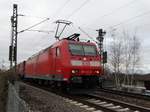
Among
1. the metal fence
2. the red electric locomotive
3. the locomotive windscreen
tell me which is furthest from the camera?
the locomotive windscreen

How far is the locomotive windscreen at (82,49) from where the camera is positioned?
1973cm

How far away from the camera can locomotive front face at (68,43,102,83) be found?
18844 millimetres

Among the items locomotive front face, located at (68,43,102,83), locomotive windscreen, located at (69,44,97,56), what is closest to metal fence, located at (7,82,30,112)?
locomotive front face, located at (68,43,102,83)

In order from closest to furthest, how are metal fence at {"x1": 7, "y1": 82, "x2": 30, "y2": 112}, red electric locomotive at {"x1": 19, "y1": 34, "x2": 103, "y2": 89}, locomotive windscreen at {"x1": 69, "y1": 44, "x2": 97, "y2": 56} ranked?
1. metal fence at {"x1": 7, "y1": 82, "x2": 30, "y2": 112}
2. red electric locomotive at {"x1": 19, "y1": 34, "x2": 103, "y2": 89}
3. locomotive windscreen at {"x1": 69, "y1": 44, "x2": 97, "y2": 56}

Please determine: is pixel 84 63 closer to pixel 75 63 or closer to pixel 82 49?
pixel 75 63

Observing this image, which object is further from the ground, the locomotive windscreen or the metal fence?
the locomotive windscreen

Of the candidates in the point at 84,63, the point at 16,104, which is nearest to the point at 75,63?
the point at 84,63

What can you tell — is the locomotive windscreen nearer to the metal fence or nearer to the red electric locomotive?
the red electric locomotive

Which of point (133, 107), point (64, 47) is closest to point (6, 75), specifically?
point (64, 47)

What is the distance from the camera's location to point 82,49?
65.7 feet

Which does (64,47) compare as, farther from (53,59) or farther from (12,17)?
(12,17)

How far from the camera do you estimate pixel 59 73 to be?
63.6 feet

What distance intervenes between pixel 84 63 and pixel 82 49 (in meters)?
1.07

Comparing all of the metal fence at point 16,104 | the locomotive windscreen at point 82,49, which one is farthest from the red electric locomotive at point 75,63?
the metal fence at point 16,104
